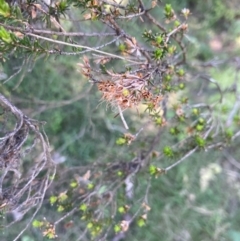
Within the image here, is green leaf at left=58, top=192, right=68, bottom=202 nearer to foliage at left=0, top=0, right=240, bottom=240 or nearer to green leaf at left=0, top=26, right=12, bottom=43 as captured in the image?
foliage at left=0, top=0, right=240, bottom=240

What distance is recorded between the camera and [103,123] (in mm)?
2586

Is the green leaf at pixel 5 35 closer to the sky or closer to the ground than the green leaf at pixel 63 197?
closer to the sky

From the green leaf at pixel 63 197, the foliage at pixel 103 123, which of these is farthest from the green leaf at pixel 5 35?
the green leaf at pixel 63 197

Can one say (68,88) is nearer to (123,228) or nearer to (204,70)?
(204,70)

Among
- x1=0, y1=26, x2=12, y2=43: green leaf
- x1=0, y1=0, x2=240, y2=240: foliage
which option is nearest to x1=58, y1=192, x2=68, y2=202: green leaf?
x1=0, y1=0, x2=240, y2=240: foliage

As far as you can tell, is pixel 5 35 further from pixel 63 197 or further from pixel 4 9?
pixel 63 197

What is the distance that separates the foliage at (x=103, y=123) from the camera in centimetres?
133

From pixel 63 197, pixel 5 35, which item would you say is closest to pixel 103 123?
pixel 63 197

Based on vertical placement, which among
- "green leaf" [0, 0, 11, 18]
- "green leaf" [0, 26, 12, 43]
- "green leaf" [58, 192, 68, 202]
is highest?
"green leaf" [0, 0, 11, 18]

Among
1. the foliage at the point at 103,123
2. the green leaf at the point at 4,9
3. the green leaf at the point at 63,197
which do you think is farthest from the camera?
the green leaf at the point at 63,197

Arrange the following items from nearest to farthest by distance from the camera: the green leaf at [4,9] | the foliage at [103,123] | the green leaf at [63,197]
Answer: the green leaf at [4,9], the foliage at [103,123], the green leaf at [63,197]

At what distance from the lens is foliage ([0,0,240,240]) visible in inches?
52.4

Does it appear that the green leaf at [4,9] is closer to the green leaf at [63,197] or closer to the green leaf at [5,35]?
the green leaf at [5,35]

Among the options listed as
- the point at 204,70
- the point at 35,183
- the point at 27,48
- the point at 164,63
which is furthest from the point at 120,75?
the point at 204,70
